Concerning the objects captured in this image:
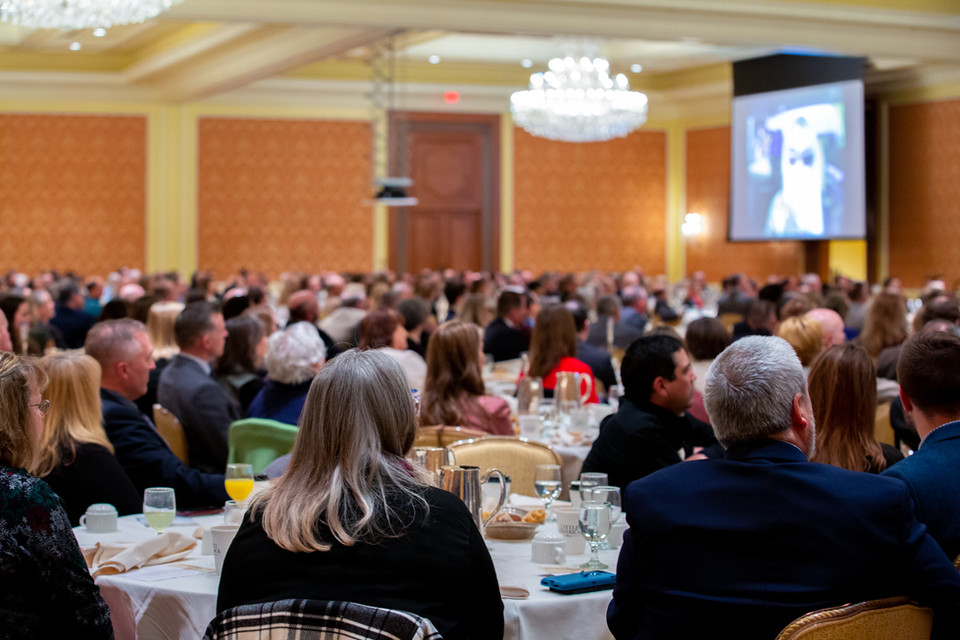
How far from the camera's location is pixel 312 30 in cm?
1276

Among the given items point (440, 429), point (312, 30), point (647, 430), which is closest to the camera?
point (647, 430)

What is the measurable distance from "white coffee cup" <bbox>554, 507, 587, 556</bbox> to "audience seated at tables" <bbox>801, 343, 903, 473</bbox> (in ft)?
2.54

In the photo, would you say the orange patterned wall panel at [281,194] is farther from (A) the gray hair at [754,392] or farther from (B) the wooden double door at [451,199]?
(A) the gray hair at [754,392]

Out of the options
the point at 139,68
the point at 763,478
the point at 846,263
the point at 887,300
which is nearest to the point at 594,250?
the point at 846,263

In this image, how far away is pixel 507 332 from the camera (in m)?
8.20

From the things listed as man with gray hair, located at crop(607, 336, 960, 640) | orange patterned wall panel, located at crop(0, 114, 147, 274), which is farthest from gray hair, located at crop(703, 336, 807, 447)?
orange patterned wall panel, located at crop(0, 114, 147, 274)

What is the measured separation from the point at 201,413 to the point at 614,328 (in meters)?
4.83

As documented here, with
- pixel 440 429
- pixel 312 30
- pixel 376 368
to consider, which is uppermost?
pixel 312 30

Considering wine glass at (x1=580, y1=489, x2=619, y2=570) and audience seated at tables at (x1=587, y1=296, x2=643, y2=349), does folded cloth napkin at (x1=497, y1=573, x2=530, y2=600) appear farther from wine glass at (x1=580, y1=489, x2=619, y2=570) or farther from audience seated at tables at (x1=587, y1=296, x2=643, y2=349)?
audience seated at tables at (x1=587, y1=296, x2=643, y2=349)

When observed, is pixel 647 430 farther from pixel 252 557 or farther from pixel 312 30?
pixel 312 30

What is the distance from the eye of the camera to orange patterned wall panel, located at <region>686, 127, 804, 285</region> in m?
18.5

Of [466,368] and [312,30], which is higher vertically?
[312,30]

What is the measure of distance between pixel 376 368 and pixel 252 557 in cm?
40

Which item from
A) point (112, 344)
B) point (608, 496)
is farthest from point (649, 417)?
point (112, 344)
